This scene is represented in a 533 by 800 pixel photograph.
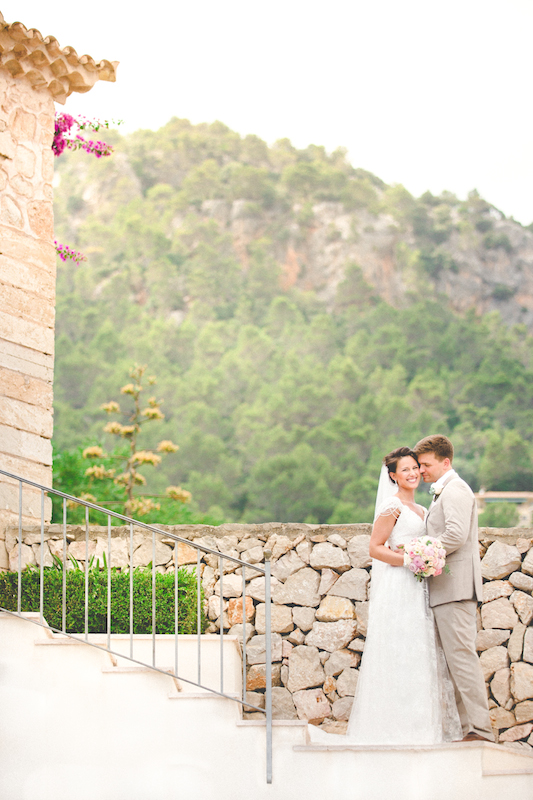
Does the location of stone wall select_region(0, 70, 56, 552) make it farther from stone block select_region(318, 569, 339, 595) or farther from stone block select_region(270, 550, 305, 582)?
stone block select_region(318, 569, 339, 595)

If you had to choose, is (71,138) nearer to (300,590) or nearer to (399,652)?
(300,590)

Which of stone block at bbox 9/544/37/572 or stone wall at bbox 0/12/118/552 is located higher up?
stone wall at bbox 0/12/118/552

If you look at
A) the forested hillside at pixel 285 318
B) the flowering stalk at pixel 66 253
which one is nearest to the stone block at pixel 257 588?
the flowering stalk at pixel 66 253

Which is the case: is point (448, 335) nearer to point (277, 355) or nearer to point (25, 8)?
point (277, 355)

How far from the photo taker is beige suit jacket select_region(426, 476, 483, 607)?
4168 mm

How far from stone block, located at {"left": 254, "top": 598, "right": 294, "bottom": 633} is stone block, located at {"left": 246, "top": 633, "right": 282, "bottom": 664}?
52 mm

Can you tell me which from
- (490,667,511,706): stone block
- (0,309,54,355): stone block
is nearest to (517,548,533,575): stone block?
(490,667,511,706): stone block

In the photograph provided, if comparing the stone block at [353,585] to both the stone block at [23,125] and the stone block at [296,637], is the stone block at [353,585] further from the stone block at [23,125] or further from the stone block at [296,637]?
the stone block at [23,125]

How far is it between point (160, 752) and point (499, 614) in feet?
7.73

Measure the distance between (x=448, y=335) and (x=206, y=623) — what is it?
31.4 m

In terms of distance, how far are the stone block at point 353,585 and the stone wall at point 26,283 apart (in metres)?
2.13

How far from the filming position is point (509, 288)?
46.0 metres

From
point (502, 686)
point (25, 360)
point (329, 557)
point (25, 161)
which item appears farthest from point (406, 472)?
point (25, 161)

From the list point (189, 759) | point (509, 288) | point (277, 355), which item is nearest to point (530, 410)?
point (277, 355)
